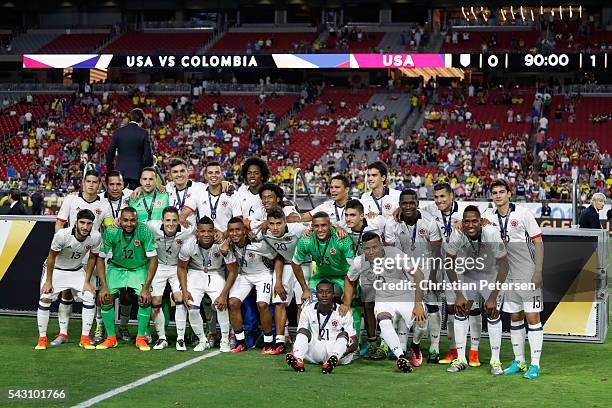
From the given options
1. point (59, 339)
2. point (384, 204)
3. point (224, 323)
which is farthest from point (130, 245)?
point (384, 204)

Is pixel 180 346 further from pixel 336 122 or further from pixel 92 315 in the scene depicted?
pixel 336 122

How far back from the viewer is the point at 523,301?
10.1m

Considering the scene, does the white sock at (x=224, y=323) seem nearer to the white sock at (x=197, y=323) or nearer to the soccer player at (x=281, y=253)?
the white sock at (x=197, y=323)

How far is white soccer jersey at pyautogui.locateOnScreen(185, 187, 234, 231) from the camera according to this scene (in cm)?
→ 1195

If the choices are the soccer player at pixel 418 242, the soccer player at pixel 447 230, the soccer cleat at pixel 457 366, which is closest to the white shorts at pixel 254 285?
the soccer player at pixel 418 242

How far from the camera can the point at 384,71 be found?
48.5m

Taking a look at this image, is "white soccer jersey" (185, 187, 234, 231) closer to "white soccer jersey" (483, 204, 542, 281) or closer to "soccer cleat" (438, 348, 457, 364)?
"soccer cleat" (438, 348, 457, 364)

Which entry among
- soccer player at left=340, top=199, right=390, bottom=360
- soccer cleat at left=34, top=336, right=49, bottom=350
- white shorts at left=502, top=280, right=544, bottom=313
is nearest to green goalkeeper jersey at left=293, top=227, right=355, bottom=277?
soccer player at left=340, top=199, right=390, bottom=360

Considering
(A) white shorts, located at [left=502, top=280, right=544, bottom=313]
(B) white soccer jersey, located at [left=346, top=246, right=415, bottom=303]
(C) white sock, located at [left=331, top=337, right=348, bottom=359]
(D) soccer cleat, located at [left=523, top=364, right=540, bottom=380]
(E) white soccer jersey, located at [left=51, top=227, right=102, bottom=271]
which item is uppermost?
(E) white soccer jersey, located at [left=51, top=227, right=102, bottom=271]

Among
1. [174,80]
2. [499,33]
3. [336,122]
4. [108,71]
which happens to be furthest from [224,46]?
[499,33]

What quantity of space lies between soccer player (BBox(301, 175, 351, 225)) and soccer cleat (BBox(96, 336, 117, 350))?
2672mm

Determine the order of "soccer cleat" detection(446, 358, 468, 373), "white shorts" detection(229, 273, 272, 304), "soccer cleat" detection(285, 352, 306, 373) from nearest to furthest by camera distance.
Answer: "soccer cleat" detection(285, 352, 306, 373) < "soccer cleat" detection(446, 358, 468, 373) < "white shorts" detection(229, 273, 272, 304)

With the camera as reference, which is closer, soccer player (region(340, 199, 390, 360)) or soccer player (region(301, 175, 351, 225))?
soccer player (region(340, 199, 390, 360))

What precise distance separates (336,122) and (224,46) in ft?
33.3
